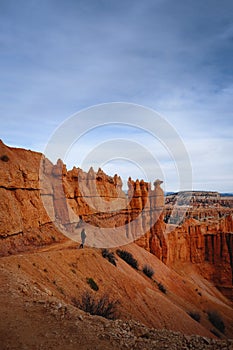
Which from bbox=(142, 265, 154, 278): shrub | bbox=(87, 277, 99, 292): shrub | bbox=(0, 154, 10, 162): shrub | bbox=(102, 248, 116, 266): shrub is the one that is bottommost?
bbox=(142, 265, 154, 278): shrub

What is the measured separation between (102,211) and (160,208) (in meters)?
8.78

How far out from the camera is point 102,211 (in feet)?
122

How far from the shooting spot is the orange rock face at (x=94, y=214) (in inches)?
843


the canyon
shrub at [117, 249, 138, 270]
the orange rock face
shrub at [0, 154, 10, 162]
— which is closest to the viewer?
the canyon

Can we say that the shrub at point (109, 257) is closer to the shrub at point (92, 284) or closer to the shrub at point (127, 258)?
the shrub at point (127, 258)

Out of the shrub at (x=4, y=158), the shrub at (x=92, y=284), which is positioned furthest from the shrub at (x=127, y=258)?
the shrub at (x=4, y=158)

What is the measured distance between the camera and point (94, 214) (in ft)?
116

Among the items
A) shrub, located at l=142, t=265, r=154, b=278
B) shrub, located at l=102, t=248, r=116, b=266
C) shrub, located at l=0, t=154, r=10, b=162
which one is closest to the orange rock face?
shrub, located at l=0, t=154, r=10, b=162

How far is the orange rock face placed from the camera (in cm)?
2141

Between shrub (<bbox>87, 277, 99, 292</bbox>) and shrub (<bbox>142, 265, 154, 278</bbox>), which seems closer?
shrub (<bbox>87, 277, 99, 292</bbox>)

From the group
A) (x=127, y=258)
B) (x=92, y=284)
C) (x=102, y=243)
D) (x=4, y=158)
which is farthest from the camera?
(x=102, y=243)

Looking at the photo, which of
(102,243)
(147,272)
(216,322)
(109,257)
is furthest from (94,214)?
(216,322)

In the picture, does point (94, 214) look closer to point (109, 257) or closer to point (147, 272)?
point (147, 272)

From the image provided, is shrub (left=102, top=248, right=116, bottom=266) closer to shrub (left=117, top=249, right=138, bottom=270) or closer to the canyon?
the canyon
